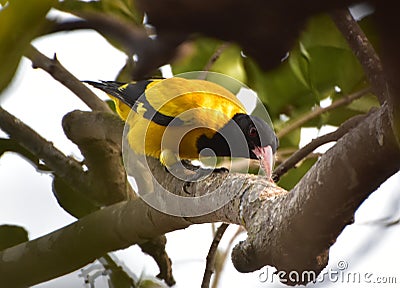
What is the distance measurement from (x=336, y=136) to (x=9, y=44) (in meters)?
1.21

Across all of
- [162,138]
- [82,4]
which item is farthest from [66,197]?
[82,4]

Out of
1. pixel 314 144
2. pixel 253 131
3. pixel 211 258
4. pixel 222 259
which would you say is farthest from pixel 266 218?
pixel 253 131

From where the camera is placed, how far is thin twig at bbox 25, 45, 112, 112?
1.69 meters

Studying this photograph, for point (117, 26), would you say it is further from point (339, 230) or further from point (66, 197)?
point (66, 197)

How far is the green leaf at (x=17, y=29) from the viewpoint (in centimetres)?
20

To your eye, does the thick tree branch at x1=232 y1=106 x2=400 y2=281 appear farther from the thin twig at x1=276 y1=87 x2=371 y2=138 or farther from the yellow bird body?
the yellow bird body

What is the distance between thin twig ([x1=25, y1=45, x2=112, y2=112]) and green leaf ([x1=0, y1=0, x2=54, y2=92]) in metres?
1.40

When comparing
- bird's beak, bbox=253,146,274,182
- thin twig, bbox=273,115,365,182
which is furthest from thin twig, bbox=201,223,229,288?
bird's beak, bbox=253,146,274,182

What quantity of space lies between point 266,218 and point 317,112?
85cm

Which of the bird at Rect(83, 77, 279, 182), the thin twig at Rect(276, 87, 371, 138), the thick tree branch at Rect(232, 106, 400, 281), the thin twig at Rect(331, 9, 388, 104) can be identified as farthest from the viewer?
the bird at Rect(83, 77, 279, 182)

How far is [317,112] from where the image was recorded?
5.65ft

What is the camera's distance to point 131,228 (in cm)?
143

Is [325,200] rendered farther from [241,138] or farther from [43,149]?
[241,138]

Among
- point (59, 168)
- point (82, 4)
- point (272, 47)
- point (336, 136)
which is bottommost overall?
point (336, 136)
